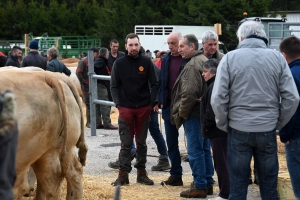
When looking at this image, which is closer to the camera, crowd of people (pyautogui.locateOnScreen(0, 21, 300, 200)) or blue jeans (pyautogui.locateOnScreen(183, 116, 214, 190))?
crowd of people (pyautogui.locateOnScreen(0, 21, 300, 200))

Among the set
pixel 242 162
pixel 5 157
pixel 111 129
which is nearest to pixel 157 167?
pixel 242 162

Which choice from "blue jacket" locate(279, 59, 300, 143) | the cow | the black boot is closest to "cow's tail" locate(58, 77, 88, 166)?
the cow

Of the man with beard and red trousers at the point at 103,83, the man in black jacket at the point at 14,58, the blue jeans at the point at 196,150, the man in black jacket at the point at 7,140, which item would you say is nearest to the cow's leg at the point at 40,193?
the blue jeans at the point at 196,150

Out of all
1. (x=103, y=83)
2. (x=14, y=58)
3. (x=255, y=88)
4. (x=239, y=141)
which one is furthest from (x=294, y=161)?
(x=14, y=58)

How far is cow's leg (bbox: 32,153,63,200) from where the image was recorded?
20.0ft

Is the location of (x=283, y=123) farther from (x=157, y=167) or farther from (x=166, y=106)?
(x=157, y=167)

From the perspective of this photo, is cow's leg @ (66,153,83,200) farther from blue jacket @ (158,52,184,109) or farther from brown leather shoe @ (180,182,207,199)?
blue jacket @ (158,52,184,109)

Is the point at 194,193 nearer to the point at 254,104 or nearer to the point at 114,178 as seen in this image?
the point at 114,178

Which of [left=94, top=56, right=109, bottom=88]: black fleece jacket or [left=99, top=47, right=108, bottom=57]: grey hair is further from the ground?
[left=99, top=47, right=108, bottom=57]: grey hair

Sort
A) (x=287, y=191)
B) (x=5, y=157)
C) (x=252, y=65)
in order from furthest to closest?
(x=287, y=191) → (x=252, y=65) → (x=5, y=157)

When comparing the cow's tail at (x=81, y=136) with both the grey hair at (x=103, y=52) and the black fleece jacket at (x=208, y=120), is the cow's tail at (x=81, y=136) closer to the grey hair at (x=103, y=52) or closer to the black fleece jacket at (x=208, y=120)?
the black fleece jacket at (x=208, y=120)

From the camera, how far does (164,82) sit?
7770 mm

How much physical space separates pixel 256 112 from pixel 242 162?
1.47 ft

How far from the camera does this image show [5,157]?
2.42 metres
